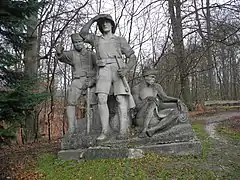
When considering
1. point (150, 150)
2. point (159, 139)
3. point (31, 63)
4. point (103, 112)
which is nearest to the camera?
point (150, 150)

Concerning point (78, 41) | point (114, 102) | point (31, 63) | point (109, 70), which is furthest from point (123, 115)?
point (31, 63)

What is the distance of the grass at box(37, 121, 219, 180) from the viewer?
5.05 meters

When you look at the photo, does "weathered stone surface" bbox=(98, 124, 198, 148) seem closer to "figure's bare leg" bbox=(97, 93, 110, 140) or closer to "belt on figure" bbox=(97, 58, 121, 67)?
"figure's bare leg" bbox=(97, 93, 110, 140)

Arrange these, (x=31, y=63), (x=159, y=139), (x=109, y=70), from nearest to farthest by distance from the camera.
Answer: (x=159, y=139) < (x=109, y=70) < (x=31, y=63)

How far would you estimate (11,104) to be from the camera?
5594 millimetres

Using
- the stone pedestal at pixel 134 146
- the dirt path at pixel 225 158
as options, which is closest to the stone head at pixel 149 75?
the stone pedestal at pixel 134 146

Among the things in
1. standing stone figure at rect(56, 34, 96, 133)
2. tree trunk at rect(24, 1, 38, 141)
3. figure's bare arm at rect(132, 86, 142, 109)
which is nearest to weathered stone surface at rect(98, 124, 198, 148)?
figure's bare arm at rect(132, 86, 142, 109)

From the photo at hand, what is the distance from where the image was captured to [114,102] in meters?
7.11

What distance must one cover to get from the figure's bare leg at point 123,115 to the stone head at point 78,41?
153cm

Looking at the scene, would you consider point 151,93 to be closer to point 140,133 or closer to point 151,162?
point 140,133

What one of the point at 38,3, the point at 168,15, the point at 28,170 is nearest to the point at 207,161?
the point at 28,170

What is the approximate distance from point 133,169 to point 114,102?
6.97ft

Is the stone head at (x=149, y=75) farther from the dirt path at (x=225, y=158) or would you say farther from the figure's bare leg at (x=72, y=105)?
the dirt path at (x=225, y=158)

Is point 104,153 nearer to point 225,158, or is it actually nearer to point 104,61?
point 104,61
